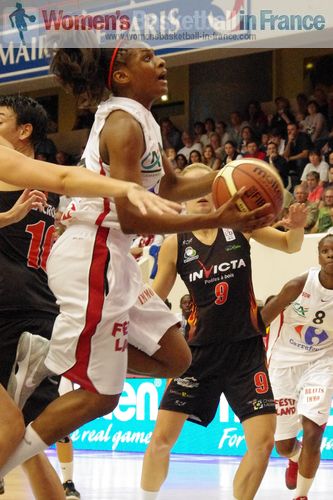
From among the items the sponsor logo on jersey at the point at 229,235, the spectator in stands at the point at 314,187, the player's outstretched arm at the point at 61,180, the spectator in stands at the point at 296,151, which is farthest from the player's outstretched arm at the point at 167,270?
the spectator in stands at the point at 296,151

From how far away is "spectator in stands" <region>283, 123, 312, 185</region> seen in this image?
49.6 feet

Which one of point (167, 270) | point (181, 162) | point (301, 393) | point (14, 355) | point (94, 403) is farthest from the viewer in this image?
point (181, 162)

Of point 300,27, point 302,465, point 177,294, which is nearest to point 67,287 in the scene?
point 302,465

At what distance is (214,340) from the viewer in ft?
18.0

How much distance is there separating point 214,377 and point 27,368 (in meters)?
1.58

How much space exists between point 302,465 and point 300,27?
1024 centimetres

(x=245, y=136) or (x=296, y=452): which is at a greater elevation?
(x=296, y=452)

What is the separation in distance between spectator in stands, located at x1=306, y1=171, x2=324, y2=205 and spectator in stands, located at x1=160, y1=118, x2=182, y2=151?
507cm

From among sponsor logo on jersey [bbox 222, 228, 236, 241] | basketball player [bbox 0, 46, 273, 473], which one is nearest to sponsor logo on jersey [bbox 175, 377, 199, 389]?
sponsor logo on jersey [bbox 222, 228, 236, 241]

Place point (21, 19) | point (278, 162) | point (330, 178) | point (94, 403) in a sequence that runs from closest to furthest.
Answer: point (94, 403) < point (330, 178) < point (278, 162) < point (21, 19)

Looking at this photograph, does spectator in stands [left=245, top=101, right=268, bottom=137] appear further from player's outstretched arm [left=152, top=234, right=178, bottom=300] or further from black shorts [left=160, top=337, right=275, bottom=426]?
black shorts [left=160, top=337, right=275, bottom=426]

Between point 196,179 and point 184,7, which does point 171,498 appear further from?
point 184,7

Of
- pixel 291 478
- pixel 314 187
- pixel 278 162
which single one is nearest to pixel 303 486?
pixel 291 478

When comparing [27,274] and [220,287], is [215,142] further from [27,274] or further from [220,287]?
[27,274]
